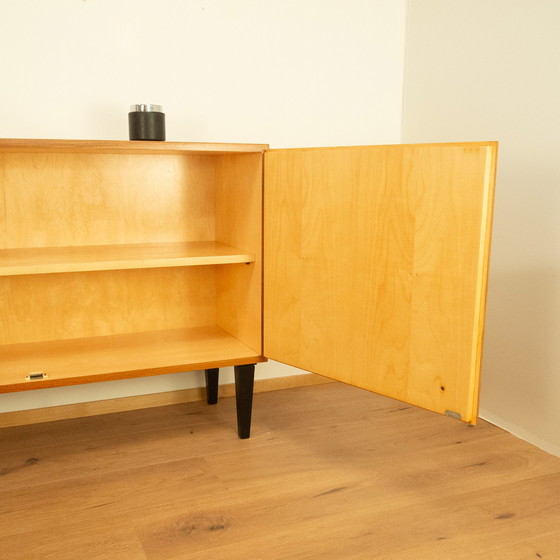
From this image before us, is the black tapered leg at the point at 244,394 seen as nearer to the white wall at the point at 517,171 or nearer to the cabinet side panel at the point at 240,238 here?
the cabinet side panel at the point at 240,238

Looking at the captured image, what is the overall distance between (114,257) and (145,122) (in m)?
0.37

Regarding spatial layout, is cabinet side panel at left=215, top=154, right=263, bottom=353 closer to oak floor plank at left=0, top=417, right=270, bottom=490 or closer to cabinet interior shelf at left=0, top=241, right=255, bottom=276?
cabinet interior shelf at left=0, top=241, right=255, bottom=276

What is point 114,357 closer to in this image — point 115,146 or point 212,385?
point 212,385

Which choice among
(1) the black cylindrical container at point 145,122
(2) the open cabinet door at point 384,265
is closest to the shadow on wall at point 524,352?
(2) the open cabinet door at point 384,265

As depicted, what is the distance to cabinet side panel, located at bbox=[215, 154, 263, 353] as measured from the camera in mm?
1729

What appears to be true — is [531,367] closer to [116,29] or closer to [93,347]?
[93,347]

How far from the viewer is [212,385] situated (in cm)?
208

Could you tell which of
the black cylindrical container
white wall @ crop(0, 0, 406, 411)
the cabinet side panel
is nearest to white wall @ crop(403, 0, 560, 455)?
white wall @ crop(0, 0, 406, 411)

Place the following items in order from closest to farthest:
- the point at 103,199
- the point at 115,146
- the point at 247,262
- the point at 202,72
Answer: the point at 115,146 → the point at 247,262 → the point at 103,199 → the point at 202,72

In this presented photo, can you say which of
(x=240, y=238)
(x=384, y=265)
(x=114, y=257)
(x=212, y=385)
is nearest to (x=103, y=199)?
(x=114, y=257)

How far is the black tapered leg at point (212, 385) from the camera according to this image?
6.77ft

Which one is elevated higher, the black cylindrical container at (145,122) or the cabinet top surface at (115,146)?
the black cylindrical container at (145,122)

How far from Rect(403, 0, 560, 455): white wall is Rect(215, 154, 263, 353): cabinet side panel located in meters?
0.76

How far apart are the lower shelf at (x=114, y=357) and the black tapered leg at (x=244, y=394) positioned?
4cm
